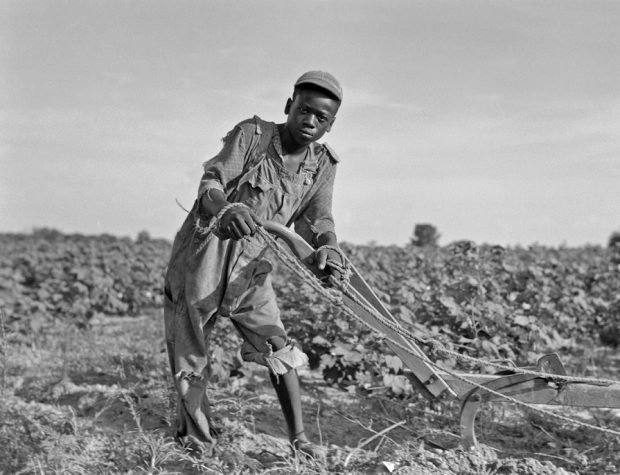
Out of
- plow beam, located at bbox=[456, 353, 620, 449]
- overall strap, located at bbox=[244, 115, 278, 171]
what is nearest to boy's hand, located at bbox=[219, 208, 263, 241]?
overall strap, located at bbox=[244, 115, 278, 171]

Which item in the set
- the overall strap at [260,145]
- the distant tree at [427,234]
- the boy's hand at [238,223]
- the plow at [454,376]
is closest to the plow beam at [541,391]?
the plow at [454,376]

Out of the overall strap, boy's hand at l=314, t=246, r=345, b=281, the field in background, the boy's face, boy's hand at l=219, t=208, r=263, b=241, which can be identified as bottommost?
the field in background

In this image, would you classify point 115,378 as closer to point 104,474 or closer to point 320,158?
point 104,474

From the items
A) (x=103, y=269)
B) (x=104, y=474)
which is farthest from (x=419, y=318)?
(x=103, y=269)

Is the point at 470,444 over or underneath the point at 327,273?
underneath

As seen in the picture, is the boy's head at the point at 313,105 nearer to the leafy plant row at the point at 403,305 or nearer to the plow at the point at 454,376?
the plow at the point at 454,376

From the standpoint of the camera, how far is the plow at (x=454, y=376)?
130 inches

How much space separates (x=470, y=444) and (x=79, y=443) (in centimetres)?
192

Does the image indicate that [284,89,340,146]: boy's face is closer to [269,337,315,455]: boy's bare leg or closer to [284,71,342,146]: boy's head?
[284,71,342,146]: boy's head

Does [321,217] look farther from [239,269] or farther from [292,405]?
[292,405]

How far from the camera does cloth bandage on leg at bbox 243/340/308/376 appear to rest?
343 centimetres

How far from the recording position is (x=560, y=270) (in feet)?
33.0

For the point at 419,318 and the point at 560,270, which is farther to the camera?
the point at 560,270

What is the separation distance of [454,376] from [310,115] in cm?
130
